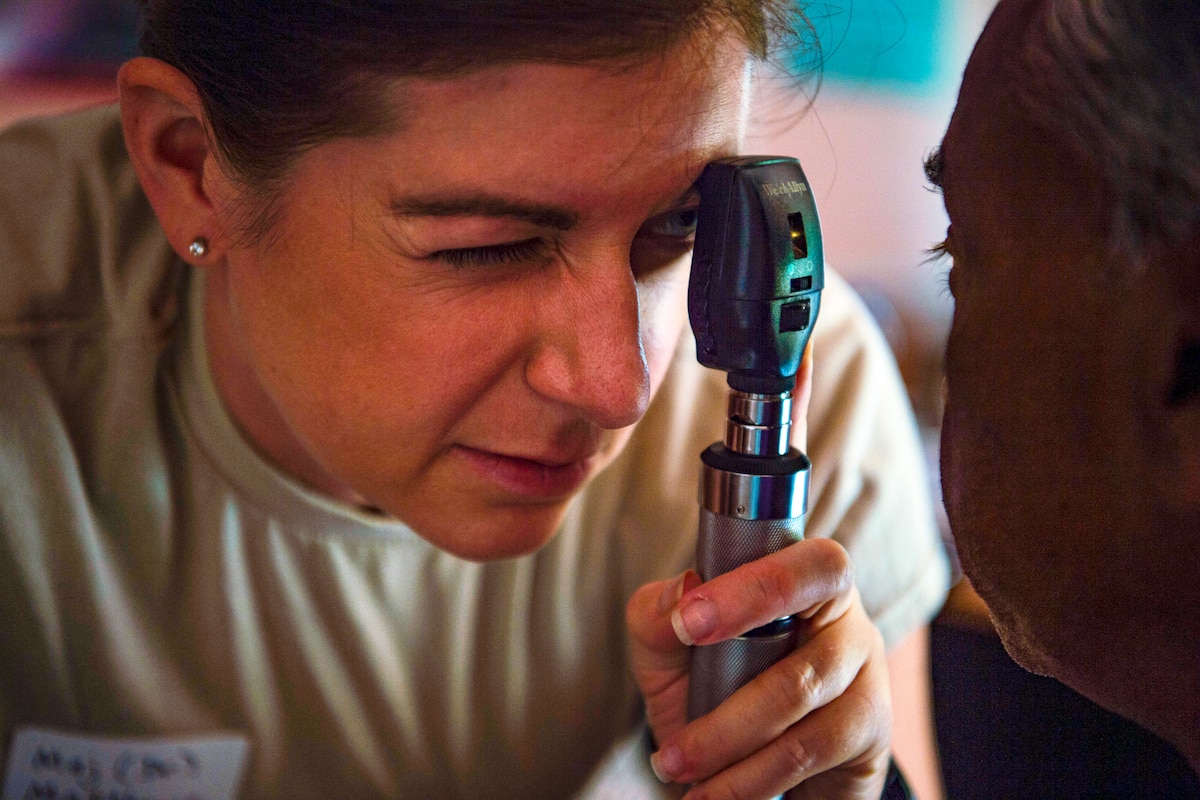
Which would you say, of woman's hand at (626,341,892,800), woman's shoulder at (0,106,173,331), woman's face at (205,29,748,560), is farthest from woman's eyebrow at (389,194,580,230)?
woman's shoulder at (0,106,173,331)

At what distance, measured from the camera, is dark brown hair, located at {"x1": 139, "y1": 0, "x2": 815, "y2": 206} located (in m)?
0.50

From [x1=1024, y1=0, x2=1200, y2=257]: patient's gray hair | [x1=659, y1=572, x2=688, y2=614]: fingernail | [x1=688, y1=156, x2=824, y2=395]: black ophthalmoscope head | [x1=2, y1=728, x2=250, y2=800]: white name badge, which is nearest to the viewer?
[x1=1024, y1=0, x2=1200, y2=257]: patient's gray hair

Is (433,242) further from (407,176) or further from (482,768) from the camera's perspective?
(482,768)

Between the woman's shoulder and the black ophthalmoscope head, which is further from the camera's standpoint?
the woman's shoulder

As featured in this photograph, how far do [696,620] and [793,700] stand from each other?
7 centimetres

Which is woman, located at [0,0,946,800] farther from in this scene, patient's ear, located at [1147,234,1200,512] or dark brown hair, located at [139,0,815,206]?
patient's ear, located at [1147,234,1200,512]

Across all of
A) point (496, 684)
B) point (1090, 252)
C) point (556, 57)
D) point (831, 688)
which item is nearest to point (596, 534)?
point (496, 684)

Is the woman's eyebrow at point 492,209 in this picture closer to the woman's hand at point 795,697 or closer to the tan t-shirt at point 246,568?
the woman's hand at point 795,697

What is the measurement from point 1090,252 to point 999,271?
0.12 feet

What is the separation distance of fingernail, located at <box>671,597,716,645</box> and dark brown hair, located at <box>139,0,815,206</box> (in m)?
0.27

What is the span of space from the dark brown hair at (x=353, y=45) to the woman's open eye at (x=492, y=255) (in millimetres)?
70

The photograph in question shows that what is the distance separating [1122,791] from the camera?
40 cm

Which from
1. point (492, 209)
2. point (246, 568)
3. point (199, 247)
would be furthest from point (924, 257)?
point (246, 568)

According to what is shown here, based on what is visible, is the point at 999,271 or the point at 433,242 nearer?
the point at 999,271
